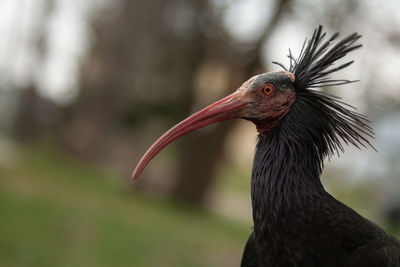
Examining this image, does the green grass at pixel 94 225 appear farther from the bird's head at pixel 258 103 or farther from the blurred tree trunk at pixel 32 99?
the bird's head at pixel 258 103

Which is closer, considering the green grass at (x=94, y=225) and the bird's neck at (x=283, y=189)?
the bird's neck at (x=283, y=189)

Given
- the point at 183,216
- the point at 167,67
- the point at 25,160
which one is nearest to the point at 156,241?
the point at 183,216

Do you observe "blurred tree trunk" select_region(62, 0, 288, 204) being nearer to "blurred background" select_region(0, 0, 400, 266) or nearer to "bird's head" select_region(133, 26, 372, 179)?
"blurred background" select_region(0, 0, 400, 266)

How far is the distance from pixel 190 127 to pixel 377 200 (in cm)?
1621

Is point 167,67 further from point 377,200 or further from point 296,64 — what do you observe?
point 296,64

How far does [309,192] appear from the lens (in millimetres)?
3232

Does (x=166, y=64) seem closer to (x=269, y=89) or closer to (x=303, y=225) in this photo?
(x=269, y=89)

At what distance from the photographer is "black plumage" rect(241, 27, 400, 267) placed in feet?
10.3

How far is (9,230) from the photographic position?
29.3ft

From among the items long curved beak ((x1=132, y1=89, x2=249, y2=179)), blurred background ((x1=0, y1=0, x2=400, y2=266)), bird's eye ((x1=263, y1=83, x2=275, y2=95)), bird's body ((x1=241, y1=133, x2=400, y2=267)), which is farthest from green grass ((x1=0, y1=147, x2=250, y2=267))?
bird's eye ((x1=263, y1=83, x2=275, y2=95))

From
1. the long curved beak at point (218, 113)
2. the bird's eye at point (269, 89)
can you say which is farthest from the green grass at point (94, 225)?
the bird's eye at point (269, 89)

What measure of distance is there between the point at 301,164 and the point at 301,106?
0.40 metres

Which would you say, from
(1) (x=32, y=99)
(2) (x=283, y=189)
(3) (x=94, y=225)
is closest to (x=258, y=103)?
(2) (x=283, y=189)

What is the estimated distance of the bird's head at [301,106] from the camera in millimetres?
3369
